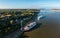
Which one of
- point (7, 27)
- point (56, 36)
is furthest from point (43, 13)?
point (7, 27)

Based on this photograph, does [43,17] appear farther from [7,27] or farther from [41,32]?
[7,27]

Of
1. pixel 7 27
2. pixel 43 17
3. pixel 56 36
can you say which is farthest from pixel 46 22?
pixel 7 27

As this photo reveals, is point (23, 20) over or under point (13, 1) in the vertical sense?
under

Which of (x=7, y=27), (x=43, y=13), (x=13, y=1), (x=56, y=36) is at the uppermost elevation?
(x=13, y=1)

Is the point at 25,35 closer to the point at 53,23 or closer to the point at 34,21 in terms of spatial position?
the point at 34,21
